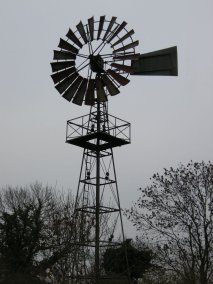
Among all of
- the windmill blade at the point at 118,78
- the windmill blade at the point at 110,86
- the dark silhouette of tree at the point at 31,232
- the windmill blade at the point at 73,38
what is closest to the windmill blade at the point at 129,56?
the windmill blade at the point at 118,78

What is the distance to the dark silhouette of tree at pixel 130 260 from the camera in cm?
2642

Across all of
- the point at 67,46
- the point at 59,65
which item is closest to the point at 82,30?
the point at 67,46

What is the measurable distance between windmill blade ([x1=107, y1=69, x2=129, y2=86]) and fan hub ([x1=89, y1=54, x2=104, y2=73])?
39 cm

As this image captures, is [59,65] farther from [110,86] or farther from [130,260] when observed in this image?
[130,260]

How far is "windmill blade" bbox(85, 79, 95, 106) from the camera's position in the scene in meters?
17.0

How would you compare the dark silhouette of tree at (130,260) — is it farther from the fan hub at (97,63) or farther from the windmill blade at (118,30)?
the windmill blade at (118,30)

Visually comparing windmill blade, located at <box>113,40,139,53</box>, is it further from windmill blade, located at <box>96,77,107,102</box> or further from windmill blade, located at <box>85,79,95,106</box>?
windmill blade, located at <box>85,79,95,106</box>

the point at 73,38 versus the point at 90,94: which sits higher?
Result: the point at 73,38

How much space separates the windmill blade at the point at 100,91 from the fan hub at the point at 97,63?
19.0 inches

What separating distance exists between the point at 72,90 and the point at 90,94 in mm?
747

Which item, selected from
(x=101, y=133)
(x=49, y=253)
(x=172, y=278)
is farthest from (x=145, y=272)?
(x=101, y=133)

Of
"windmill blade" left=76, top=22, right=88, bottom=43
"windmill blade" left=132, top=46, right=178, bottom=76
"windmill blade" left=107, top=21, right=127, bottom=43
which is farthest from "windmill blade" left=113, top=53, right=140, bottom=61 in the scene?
"windmill blade" left=76, top=22, right=88, bottom=43

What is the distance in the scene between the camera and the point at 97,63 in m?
17.2

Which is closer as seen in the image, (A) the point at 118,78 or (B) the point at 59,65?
(A) the point at 118,78
